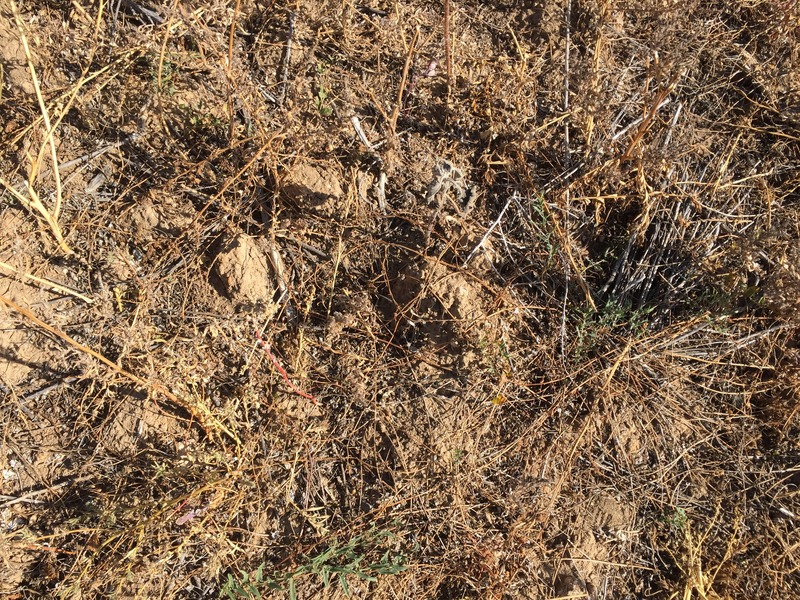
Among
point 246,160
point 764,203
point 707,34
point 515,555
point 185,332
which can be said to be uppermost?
point 707,34

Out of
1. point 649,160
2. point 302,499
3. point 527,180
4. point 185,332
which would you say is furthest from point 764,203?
point 185,332

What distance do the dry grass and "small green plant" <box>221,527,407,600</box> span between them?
0.05 ft

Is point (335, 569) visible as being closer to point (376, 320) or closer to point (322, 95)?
point (376, 320)

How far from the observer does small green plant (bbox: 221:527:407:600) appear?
7.69ft

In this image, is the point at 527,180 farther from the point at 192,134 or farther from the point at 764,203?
the point at 192,134

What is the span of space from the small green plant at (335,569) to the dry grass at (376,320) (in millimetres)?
17

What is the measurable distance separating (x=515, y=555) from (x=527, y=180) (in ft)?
5.62

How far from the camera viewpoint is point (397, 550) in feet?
8.19

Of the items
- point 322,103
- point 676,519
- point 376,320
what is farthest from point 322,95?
point 676,519

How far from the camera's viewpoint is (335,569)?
7.71 feet

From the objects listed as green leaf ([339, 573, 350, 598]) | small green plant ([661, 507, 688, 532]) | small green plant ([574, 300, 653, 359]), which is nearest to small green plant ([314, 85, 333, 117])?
small green plant ([574, 300, 653, 359])

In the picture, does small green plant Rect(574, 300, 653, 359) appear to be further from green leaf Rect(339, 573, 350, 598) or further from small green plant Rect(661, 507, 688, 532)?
green leaf Rect(339, 573, 350, 598)

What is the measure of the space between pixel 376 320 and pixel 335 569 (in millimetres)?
1063

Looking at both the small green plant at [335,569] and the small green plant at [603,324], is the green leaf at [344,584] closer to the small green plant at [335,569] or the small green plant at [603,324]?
the small green plant at [335,569]
